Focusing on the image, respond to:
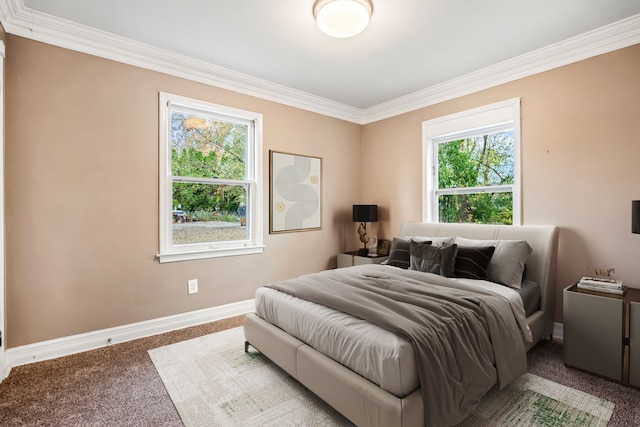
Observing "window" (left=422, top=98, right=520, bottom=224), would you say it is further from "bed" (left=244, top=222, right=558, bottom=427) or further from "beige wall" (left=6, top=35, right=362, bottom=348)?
"beige wall" (left=6, top=35, right=362, bottom=348)

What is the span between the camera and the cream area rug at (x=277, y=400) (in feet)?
5.81

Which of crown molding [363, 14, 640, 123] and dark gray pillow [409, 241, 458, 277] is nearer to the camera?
crown molding [363, 14, 640, 123]

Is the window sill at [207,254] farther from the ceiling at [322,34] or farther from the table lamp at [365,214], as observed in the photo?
the ceiling at [322,34]

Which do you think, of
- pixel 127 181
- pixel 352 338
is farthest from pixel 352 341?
pixel 127 181

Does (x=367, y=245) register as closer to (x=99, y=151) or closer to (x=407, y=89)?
(x=407, y=89)

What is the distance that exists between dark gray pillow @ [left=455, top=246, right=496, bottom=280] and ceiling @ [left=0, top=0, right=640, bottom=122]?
6.06ft

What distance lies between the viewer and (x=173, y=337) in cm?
292

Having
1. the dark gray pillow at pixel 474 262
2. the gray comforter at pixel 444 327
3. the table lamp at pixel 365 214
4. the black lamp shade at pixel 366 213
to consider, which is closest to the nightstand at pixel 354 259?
the table lamp at pixel 365 214

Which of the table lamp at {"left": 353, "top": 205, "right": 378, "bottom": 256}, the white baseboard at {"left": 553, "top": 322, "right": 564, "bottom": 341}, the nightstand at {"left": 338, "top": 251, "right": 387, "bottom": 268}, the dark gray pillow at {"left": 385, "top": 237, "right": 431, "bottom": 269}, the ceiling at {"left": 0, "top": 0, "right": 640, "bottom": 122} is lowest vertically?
the white baseboard at {"left": 553, "top": 322, "right": 564, "bottom": 341}

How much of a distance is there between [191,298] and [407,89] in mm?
3465

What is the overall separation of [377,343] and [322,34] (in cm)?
241

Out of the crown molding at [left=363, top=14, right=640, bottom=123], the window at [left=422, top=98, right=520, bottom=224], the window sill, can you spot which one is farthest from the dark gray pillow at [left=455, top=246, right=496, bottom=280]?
the window sill

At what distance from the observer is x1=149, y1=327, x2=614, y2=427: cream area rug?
1.77 metres

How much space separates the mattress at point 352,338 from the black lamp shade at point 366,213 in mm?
1912
